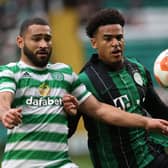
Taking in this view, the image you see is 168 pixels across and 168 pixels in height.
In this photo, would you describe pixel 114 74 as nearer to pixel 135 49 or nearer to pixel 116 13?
pixel 116 13

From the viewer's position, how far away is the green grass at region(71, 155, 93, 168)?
13.1m

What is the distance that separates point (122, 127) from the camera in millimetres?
6945

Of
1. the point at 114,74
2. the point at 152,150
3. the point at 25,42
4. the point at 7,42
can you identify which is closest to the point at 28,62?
the point at 25,42

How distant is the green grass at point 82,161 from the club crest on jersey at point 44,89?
6303 millimetres

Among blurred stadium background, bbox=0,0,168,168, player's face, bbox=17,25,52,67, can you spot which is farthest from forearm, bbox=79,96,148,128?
blurred stadium background, bbox=0,0,168,168

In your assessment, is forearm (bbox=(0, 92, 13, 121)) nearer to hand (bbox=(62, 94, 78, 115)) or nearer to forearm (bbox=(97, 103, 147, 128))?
hand (bbox=(62, 94, 78, 115))

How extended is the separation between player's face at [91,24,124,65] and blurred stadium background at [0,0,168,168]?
9009mm

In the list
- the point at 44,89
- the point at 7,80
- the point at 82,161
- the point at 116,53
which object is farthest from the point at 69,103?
the point at 82,161

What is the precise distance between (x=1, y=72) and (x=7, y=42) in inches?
398

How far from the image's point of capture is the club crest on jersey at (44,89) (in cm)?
649

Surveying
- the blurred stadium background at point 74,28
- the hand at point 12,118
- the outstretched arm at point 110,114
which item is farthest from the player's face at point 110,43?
the blurred stadium background at point 74,28

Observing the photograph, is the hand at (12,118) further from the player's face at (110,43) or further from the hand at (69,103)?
the player's face at (110,43)

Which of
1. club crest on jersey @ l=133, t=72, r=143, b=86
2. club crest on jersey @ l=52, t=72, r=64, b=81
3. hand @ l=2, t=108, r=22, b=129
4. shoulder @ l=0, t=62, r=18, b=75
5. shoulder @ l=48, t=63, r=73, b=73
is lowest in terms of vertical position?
club crest on jersey @ l=133, t=72, r=143, b=86

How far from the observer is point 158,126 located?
641cm
